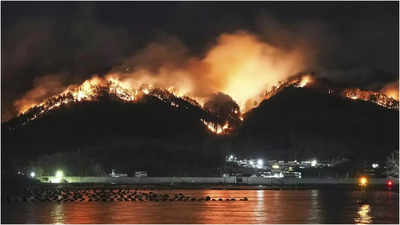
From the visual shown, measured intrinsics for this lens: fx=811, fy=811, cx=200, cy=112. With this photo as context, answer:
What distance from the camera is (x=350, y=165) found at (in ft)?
512

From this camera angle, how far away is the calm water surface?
51.2 m

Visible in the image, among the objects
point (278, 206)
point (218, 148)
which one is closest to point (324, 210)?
point (278, 206)

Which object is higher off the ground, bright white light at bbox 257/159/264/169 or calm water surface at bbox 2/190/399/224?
bright white light at bbox 257/159/264/169

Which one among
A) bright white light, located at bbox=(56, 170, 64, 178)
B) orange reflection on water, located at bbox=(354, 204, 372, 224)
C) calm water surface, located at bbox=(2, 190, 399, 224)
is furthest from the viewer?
bright white light, located at bbox=(56, 170, 64, 178)

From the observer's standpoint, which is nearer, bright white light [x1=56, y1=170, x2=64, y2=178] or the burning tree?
bright white light [x1=56, y1=170, x2=64, y2=178]

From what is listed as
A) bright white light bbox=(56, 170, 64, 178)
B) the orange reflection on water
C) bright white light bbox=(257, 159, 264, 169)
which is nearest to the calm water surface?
the orange reflection on water

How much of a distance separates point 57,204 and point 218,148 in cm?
11775

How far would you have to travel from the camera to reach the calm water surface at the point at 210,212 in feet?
168

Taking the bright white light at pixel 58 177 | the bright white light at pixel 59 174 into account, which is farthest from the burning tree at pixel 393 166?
the bright white light at pixel 59 174

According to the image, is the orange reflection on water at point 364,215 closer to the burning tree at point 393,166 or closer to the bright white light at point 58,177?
the bright white light at point 58,177

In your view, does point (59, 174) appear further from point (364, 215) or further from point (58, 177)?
point (364, 215)

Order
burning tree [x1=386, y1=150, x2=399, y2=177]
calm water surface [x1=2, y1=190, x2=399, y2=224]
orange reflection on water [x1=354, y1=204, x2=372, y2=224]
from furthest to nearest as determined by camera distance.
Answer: burning tree [x1=386, y1=150, x2=399, y2=177]
calm water surface [x1=2, y1=190, x2=399, y2=224]
orange reflection on water [x1=354, y1=204, x2=372, y2=224]

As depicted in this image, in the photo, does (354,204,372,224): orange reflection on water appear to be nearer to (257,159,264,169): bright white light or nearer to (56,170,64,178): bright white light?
(56,170,64,178): bright white light

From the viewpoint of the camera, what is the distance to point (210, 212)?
5759 cm
